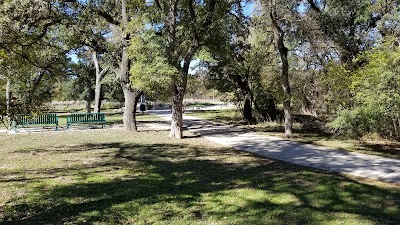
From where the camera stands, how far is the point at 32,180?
775 cm

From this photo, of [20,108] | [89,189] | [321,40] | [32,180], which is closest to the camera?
[20,108]

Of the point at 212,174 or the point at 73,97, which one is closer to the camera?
the point at 212,174

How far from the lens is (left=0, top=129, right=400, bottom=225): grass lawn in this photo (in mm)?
5348

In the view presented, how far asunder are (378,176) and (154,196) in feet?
16.5

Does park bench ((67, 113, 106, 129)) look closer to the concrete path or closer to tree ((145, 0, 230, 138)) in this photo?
tree ((145, 0, 230, 138))

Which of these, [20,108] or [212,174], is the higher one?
[20,108]

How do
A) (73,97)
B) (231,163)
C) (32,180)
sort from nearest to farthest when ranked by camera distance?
(32,180), (231,163), (73,97)

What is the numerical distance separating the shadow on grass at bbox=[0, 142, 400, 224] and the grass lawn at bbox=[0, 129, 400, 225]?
2cm

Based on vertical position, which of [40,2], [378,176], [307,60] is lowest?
[378,176]

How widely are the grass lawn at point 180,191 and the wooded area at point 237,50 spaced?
2.22 m

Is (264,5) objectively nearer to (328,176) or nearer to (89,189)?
(328,176)

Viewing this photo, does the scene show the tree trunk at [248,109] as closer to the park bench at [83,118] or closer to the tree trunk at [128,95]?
the tree trunk at [128,95]

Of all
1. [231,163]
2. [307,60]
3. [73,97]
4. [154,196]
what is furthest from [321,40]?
[73,97]

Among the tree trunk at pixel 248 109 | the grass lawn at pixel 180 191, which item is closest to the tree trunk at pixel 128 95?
the grass lawn at pixel 180 191
